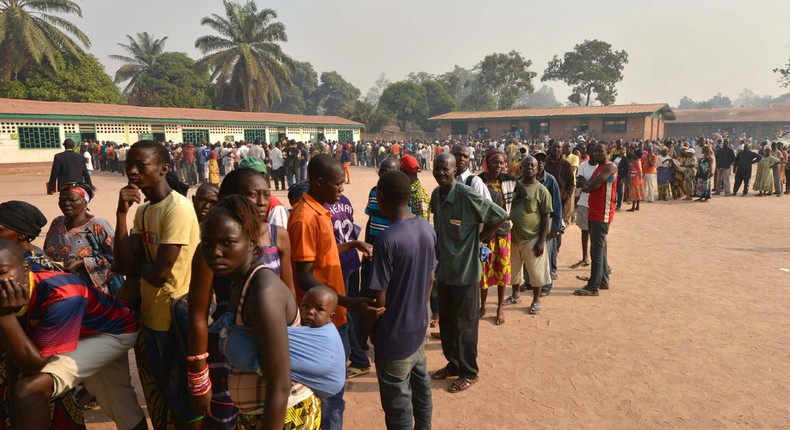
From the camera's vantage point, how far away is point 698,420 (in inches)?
129

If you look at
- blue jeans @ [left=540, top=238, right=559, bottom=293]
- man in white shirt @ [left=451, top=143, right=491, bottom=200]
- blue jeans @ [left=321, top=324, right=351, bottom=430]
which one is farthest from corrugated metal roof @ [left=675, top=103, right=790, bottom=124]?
blue jeans @ [left=321, top=324, right=351, bottom=430]

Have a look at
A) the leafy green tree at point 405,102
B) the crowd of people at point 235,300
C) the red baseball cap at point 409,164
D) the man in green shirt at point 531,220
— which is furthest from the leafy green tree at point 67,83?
the man in green shirt at point 531,220

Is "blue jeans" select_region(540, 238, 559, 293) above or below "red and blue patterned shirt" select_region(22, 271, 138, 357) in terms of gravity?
below

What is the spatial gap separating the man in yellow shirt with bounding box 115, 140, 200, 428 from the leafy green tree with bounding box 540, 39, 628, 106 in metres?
55.7

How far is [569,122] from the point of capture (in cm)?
3759

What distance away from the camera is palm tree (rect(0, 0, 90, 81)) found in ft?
91.1

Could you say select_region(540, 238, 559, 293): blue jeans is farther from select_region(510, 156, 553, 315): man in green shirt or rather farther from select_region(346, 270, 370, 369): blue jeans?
select_region(346, 270, 370, 369): blue jeans

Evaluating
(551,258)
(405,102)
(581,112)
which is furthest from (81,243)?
(405,102)

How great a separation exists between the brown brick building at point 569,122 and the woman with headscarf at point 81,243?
120ft

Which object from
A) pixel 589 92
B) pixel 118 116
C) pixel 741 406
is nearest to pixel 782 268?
pixel 741 406

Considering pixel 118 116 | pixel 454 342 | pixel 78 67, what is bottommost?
pixel 454 342

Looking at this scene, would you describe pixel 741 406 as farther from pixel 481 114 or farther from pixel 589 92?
pixel 589 92

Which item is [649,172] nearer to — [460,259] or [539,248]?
[539,248]

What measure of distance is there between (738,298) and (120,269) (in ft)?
20.7
